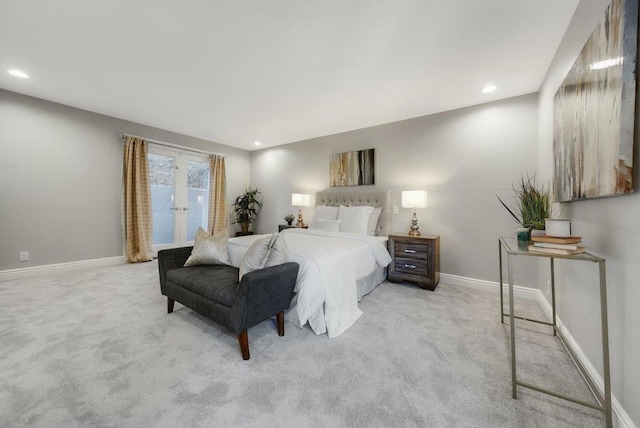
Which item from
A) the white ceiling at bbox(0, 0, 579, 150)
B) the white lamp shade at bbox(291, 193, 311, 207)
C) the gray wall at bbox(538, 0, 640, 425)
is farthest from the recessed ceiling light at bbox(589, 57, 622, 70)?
the white lamp shade at bbox(291, 193, 311, 207)

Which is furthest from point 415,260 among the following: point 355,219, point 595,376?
point 595,376

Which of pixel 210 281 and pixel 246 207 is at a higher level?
pixel 246 207

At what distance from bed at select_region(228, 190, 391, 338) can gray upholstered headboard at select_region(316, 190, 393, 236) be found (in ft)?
2.08

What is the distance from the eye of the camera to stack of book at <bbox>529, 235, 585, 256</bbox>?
1.32 meters

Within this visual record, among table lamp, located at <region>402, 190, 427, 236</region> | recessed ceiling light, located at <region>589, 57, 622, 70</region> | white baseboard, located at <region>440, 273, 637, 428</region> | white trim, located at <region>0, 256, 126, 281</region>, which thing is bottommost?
white baseboard, located at <region>440, 273, 637, 428</region>

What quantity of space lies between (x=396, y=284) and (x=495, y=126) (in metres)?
2.42

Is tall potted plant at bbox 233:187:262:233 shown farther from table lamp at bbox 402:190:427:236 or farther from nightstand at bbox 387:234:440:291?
table lamp at bbox 402:190:427:236

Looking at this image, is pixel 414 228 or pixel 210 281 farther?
pixel 414 228

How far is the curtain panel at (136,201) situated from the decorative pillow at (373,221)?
154 inches

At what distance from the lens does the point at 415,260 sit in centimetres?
321

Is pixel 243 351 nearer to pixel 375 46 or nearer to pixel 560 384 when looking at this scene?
pixel 560 384

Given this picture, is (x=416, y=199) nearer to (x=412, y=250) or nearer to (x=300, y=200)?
(x=412, y=250)

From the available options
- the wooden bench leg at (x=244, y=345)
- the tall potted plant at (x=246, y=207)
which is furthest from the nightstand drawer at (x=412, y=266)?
the tall potted plant at (x=246, y=207)

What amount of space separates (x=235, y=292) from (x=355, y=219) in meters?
2.34
